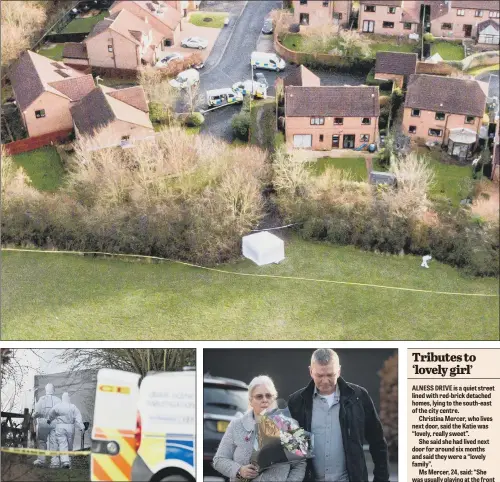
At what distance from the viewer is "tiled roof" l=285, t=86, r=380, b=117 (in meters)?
27.1

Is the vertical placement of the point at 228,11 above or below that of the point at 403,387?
below

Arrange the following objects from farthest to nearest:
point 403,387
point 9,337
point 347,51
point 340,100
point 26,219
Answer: point 347,51, point 340,100, point 26,219, point 9,337, point 403,387

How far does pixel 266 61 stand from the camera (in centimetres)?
2928

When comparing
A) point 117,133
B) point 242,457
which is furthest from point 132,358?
point 117,133

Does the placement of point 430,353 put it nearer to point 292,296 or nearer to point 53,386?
point 53,386

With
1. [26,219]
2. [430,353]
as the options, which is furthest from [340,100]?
[430,353]

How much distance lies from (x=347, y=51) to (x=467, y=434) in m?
20.1

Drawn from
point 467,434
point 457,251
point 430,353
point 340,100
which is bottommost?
point 457,251

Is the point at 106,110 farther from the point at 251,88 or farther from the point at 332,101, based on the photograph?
the point at 332,101

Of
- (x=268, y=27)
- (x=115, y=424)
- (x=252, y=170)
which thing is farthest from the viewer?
(x=268, y=27)

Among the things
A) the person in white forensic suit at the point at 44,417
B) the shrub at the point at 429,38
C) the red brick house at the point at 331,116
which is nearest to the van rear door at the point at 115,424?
the person in white forensic suit at the point at 44,417

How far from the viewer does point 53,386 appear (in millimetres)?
12352

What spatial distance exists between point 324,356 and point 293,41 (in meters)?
20.3

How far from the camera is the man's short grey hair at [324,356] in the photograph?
1195cm
